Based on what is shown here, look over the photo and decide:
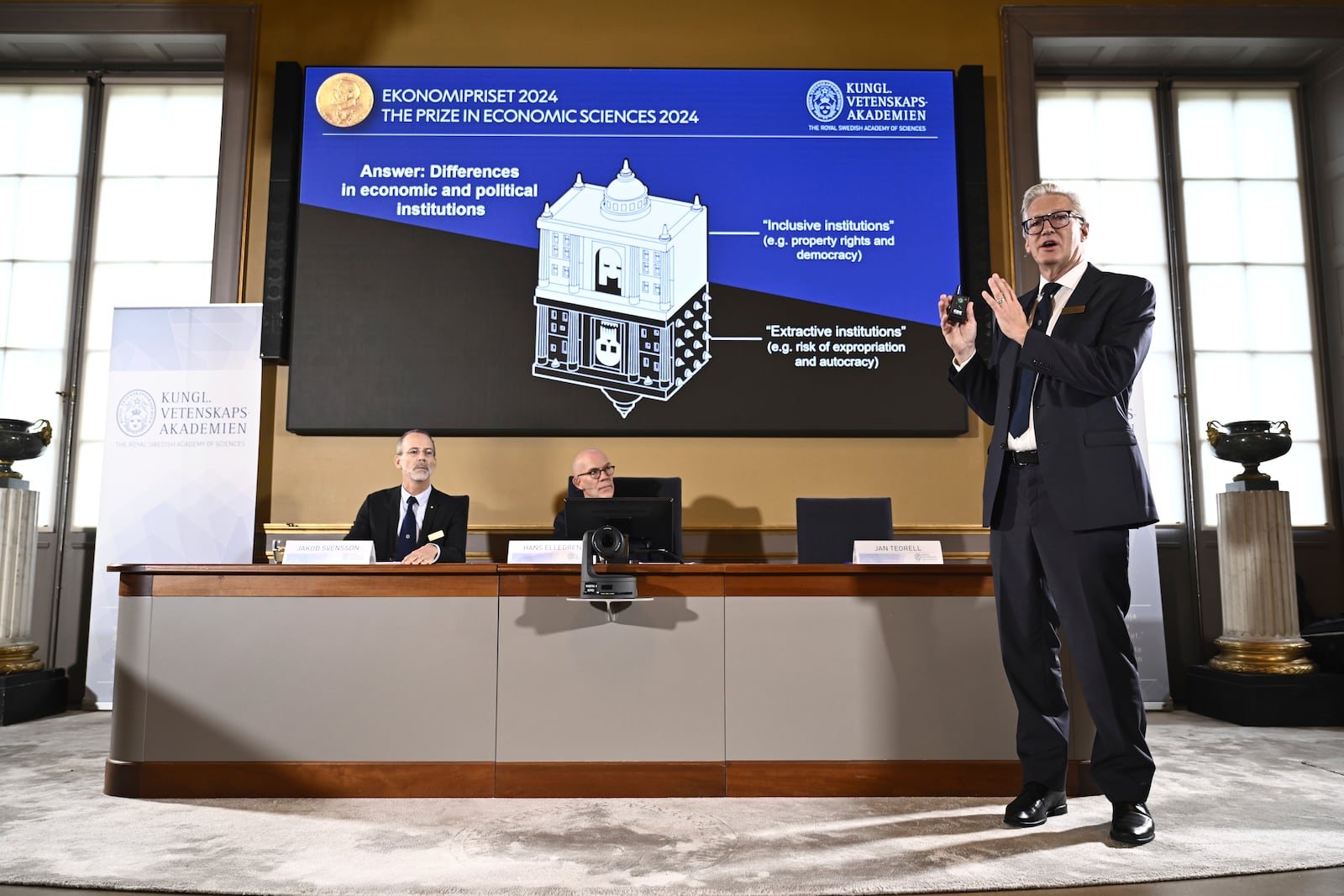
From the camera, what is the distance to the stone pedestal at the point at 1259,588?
4.65 metres

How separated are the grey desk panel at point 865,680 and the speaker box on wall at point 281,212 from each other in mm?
3179

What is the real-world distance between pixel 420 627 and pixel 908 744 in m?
1.62

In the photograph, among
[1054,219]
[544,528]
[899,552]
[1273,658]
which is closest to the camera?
[1054,219]

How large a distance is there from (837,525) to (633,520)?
145 cm

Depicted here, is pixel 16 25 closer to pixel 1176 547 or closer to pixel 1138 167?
pixel 1138 167

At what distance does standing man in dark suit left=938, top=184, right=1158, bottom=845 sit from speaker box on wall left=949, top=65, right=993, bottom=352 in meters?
2.22

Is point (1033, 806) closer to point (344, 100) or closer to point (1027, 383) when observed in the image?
point (1027, 383)

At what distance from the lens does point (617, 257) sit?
4.93 metres

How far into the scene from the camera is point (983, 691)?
116 inches

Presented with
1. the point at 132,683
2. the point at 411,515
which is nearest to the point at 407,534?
the point at 411,515

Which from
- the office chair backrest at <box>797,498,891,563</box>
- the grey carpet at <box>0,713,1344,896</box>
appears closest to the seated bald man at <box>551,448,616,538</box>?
the office chair backrest at <box>797,498,891,563</box>

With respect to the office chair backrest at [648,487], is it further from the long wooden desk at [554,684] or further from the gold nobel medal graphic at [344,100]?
the gold nobel medal graphic at [344,100]

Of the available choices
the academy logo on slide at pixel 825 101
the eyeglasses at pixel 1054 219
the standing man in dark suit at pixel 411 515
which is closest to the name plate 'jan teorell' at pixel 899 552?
the eyeglasses at pixel 1054 219

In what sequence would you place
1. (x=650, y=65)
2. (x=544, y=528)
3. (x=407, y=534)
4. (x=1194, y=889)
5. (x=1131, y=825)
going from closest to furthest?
1. (x=1194, y=889)
2. (x=1131, y=825)
3. (x=407, y=534)
4. (x=544, y=528)
5. (x=650, y=65)
